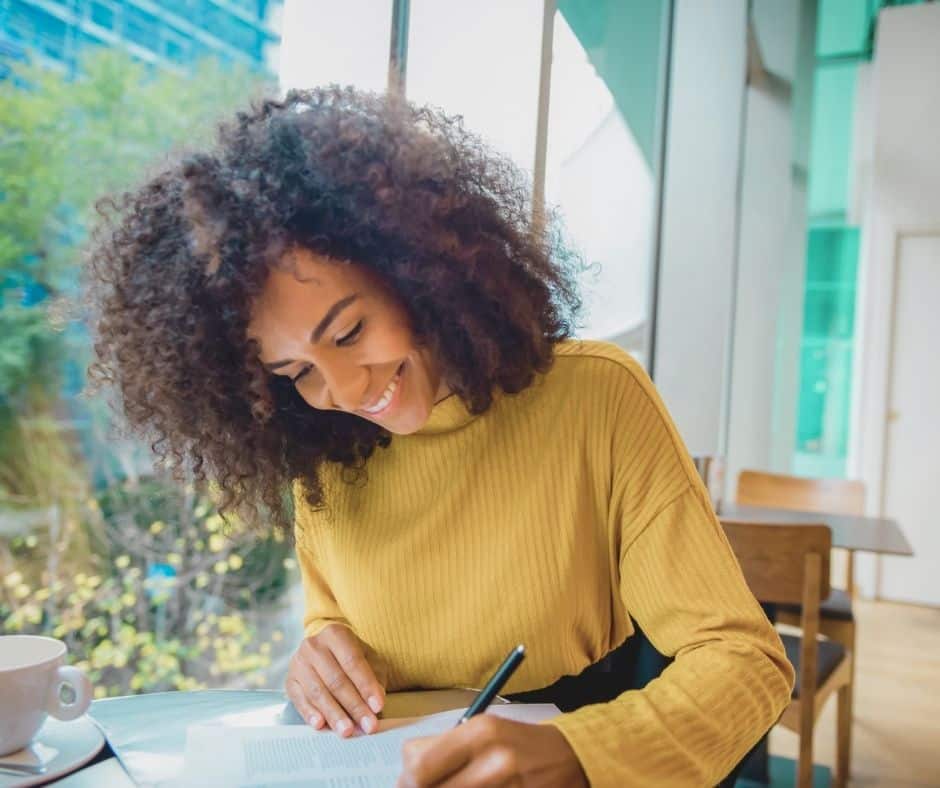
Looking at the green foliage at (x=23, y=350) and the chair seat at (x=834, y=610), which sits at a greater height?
the green foliage at (x=23, y=350)

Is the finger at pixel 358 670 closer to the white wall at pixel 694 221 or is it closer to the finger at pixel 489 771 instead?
the finger at pixel 489 771

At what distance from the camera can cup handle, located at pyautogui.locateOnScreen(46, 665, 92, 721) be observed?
28.2 inches

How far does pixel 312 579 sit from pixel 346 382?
0.36m

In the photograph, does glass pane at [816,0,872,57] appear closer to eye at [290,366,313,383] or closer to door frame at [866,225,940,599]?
door frame at [866,225,940,599]

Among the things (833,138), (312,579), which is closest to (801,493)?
(312,579)

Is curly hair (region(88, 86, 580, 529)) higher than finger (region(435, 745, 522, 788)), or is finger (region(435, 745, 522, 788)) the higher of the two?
curly hair (region(88, 86, 580, 529))

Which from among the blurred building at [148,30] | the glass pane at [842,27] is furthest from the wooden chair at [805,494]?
the glass pane at [842,27]

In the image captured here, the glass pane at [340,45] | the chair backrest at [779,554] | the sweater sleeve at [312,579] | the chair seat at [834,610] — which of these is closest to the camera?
the sweater sleeve at [312,579]

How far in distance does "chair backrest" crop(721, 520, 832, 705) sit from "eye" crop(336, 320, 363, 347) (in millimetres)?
1223

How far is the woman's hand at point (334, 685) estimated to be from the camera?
0.79m

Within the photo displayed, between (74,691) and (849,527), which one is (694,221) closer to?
(849,527)

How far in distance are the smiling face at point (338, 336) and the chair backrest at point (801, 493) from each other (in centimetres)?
247

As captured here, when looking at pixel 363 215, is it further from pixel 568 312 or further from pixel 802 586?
pixel 802 586

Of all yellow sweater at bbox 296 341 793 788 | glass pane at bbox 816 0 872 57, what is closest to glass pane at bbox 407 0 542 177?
yellow sweater at bbox 296 341 793 788
